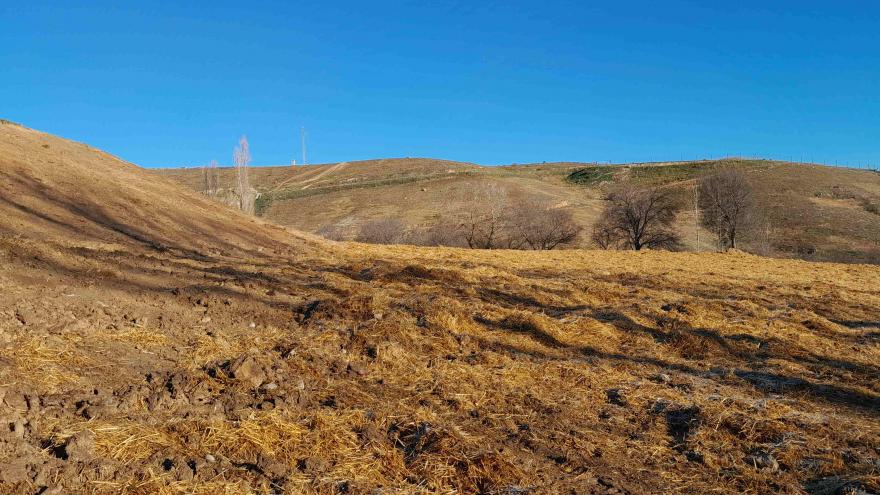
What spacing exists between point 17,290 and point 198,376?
247 centimetres

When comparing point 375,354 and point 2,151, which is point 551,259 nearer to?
point 375,354

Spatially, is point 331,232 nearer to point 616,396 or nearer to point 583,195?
point 616,396

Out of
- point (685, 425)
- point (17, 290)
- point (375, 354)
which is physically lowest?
point (685, 425)

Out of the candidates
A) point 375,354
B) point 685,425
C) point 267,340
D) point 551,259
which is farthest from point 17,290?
point 551,259

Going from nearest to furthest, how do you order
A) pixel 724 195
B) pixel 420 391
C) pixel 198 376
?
pixel 198 376 < pixel 420 391 < pixel 724 195

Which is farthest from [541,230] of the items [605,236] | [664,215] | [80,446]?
[80,446]

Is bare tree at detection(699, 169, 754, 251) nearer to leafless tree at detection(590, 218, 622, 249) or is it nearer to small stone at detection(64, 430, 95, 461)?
leafless tree at detection(590, 218, 622, 249)

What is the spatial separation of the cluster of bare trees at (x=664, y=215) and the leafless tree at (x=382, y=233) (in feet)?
41.8

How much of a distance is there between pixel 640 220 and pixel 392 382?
3134cm

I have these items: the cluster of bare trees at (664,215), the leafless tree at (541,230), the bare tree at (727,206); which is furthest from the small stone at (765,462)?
the bare tree at (727,206)

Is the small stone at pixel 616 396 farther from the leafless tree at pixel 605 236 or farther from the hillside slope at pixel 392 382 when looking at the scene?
the leafless tree at pixel 605 236

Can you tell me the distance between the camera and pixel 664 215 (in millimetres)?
34000

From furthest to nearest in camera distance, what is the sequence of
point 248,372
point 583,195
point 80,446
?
point 583,195 < point 248,372 < point 80,446

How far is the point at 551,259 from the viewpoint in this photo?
56.6 ft
